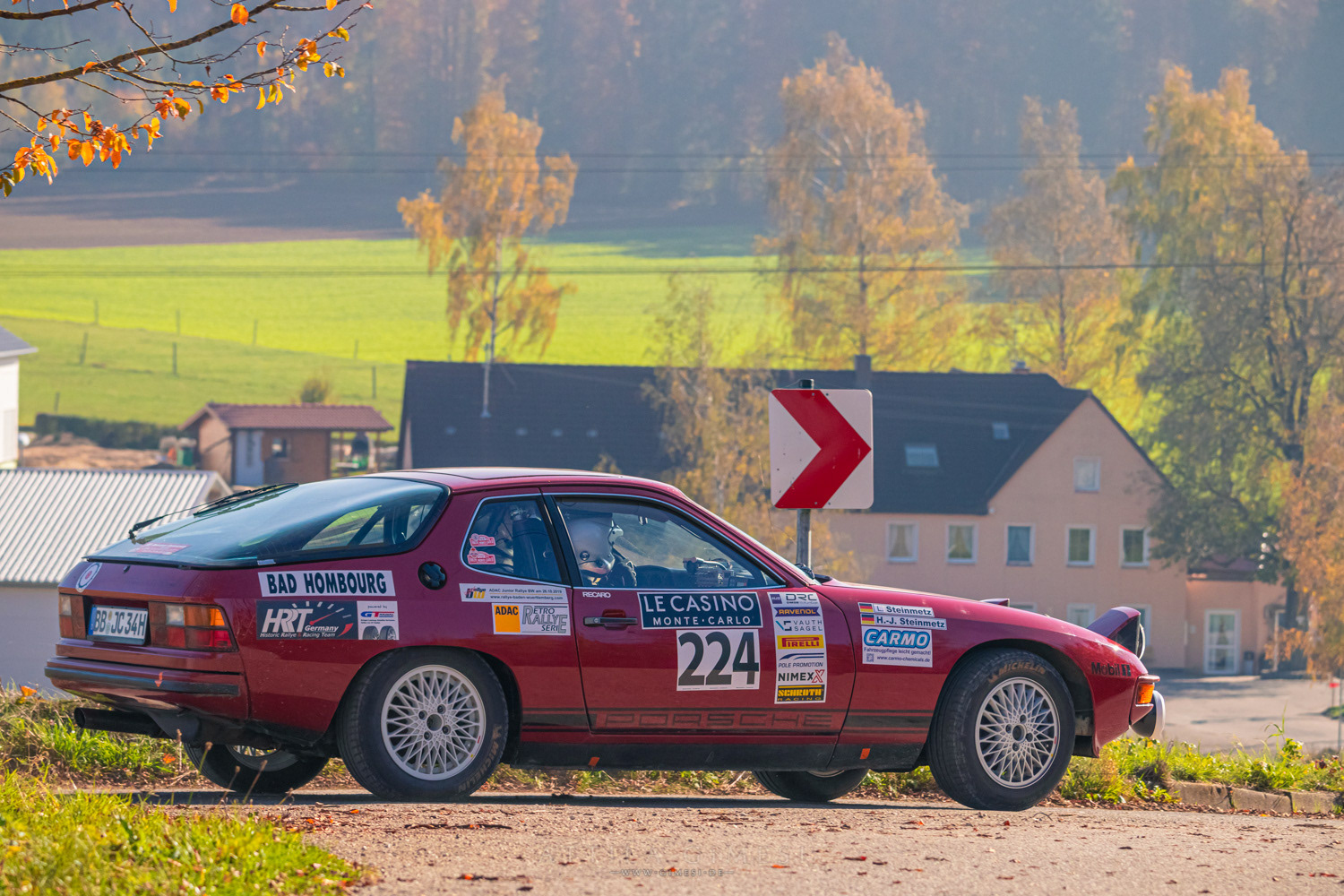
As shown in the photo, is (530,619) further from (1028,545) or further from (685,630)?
(1028,545)

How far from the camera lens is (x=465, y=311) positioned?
68250 millimetres

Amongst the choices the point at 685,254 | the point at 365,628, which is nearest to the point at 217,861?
the point at 365,628

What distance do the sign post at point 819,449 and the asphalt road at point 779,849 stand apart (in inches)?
73.4

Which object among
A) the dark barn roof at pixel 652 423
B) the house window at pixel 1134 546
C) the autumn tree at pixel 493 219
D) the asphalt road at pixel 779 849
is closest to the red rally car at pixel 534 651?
the asphalt road at pixel 779 849

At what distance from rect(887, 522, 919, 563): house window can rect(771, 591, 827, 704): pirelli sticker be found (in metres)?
48.2

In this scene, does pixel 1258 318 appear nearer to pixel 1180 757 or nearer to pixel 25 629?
pixel 25 629

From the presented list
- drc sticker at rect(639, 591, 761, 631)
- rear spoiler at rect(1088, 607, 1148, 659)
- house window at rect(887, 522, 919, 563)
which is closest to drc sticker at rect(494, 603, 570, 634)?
drc sticker at rect(639, 591, 761, 631)

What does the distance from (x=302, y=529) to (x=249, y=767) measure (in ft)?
4.73

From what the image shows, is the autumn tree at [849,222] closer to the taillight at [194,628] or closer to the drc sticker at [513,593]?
the drc sticker at [513,593]

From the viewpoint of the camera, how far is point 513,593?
6488 mm

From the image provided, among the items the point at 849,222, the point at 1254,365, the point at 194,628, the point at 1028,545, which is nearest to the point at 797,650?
the point at 194,628

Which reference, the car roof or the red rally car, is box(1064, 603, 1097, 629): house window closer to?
the red rally car

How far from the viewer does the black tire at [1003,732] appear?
282 inches

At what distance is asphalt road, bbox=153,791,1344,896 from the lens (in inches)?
203
